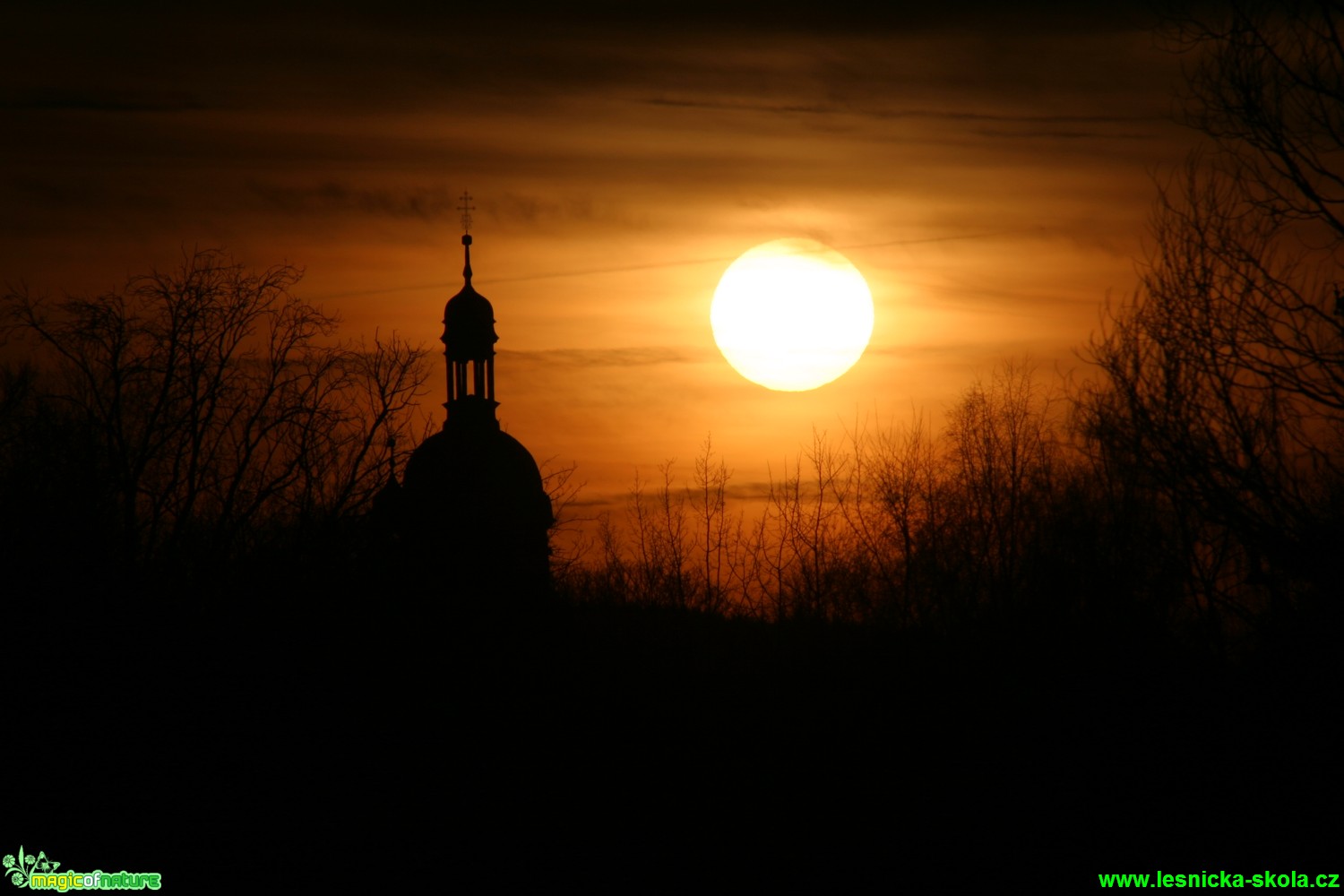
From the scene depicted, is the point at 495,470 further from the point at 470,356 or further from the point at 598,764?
the point at 598,764

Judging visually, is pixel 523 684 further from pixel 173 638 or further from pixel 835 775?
pixel 173 638

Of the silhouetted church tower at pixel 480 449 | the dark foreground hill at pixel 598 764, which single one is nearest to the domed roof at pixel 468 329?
the silhouetted church tower at pixel 480 449

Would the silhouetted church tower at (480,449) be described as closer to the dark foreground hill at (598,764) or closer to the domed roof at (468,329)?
the domed roof at (468,329)

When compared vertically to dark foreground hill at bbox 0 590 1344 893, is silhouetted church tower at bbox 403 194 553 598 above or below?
above

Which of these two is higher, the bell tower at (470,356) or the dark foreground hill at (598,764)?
the bell tower at (470,356)

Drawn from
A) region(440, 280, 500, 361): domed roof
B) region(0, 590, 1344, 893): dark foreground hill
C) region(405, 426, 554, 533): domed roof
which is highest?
region(440, 280, 500, 361): domed roof

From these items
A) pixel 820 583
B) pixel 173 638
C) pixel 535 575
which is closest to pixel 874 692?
pixel 535 575

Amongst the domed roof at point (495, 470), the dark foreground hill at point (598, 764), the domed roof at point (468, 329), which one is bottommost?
the dark foreground hill at point (598, 764)

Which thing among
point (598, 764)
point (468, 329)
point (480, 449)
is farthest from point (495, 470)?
point (598, 764)

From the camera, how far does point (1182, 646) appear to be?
1883 cm

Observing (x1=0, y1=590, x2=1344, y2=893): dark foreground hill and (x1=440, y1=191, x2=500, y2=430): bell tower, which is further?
(x1=440, y1=191, x2=500, y2=430): bell tower

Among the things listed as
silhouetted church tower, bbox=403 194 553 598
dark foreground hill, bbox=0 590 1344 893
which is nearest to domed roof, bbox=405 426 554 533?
silhouetted church tower, bbox=403 194 553 598

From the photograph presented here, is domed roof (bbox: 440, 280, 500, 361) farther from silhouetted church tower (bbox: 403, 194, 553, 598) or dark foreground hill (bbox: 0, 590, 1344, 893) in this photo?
dark foreground hill (bbox: 0, 590, 1344, 893)

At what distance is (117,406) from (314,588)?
5.11m
